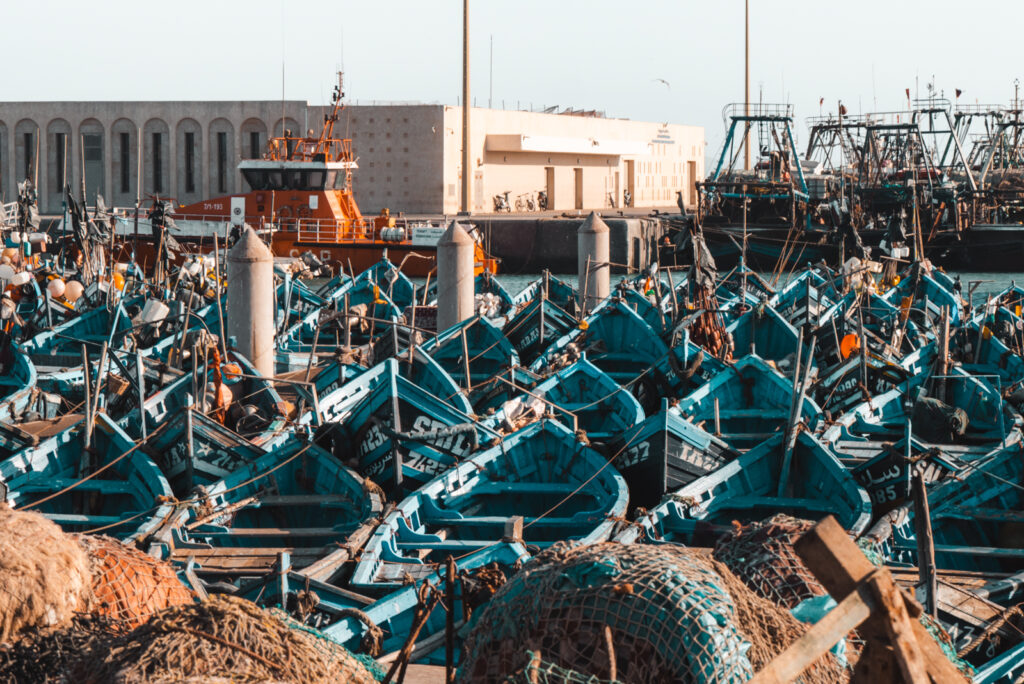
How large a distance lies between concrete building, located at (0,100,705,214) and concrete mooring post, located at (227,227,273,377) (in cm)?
3325

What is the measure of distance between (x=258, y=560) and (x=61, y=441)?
3.61m

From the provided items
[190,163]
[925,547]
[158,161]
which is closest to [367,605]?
[925,547]

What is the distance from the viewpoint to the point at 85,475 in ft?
42.7

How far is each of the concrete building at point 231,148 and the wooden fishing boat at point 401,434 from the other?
128ft

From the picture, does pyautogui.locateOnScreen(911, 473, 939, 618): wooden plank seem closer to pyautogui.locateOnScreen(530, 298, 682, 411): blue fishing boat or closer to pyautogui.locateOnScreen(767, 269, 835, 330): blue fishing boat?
pyautogui.locateOnScreen(530, 298, 682, 411): blue fishing boat

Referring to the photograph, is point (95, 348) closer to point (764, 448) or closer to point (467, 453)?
point (467, 453)

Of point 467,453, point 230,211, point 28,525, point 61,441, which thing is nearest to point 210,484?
point 61,441

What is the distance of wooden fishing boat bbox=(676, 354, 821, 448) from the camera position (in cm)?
1589

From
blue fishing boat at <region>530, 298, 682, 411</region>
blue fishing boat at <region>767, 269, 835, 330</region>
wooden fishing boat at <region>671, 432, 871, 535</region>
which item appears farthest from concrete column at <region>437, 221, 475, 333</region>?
wooden fishing boat at <region>671, 432, 871, 535</region>

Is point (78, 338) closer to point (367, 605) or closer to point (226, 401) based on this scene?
point (226, 401)

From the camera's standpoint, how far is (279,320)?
26391 mm

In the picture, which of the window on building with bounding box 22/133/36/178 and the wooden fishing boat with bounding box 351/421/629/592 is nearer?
the wooden fishing boat with bounding box 351/421/629/592

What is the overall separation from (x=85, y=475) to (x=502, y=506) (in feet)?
14.4

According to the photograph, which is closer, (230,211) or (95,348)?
(95,348)
